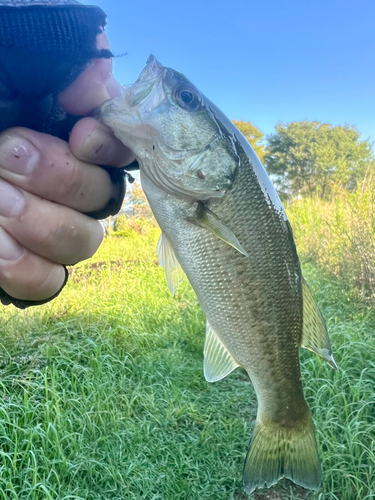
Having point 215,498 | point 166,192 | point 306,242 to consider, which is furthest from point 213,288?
point 306,242

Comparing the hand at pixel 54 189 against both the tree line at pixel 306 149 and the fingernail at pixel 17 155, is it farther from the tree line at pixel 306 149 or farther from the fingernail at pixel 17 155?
the tree line at pixel 306 149

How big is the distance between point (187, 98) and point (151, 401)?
283 cm

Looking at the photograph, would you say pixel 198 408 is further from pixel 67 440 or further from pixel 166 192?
pixel 166 192

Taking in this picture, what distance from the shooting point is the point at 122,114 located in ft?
4.15

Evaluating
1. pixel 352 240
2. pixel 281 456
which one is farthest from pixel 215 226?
pixel 352 240

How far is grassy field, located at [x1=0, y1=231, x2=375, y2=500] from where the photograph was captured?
2.68m

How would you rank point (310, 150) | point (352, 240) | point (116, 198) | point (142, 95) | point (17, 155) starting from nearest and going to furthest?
point (17, 155)
point (142, 95)
point (116, 198)
point (352, 240)
point (310, 150)

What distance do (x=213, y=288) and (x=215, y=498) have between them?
212 cm

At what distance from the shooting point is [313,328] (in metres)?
1.52

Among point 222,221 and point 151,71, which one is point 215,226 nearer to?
point 222,221

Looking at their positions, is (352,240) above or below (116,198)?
below

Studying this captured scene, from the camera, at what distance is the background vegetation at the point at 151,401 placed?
2691mm

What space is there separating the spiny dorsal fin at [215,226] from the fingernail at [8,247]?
63 centimetres

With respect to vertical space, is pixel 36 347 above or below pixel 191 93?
below
